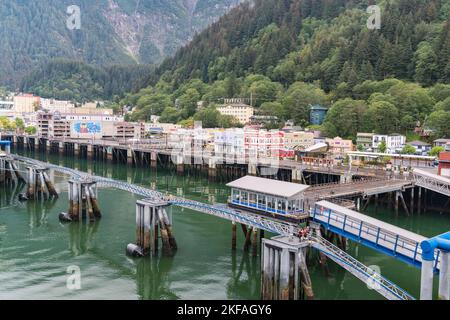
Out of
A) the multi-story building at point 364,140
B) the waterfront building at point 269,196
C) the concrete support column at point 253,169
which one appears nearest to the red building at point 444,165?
the concrete support column at point 253,169

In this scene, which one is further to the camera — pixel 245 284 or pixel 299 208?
pixel 299 208

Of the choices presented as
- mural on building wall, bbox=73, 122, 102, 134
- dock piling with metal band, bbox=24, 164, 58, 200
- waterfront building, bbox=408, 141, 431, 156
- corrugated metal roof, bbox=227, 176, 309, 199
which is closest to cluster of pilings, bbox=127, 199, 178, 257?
corrugated metal roof, bbox=227, 176, 309, 199

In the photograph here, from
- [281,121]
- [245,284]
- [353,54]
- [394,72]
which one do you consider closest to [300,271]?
[245,284]

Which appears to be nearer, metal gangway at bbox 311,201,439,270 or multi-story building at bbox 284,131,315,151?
metal gangway at bbox 311,201,439,270

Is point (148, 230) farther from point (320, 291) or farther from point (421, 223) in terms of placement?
point (421, 223)

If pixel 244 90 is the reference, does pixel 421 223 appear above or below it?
below

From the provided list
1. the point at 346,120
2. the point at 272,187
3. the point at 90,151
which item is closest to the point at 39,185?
the point at 272,187

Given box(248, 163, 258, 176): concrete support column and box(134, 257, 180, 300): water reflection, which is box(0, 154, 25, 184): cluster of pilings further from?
box(134, 257, 180, 300): water reflection
